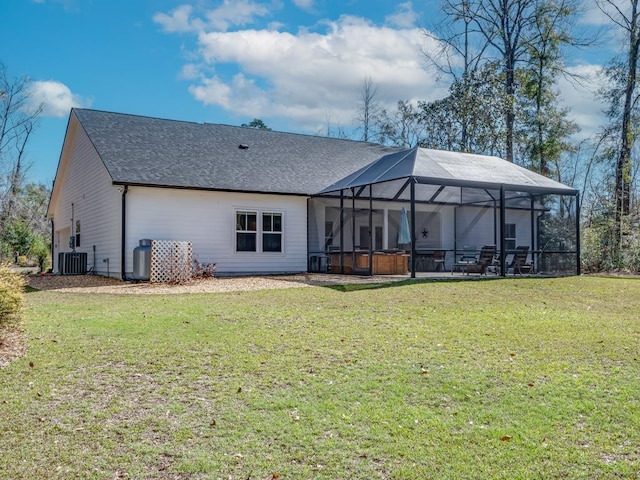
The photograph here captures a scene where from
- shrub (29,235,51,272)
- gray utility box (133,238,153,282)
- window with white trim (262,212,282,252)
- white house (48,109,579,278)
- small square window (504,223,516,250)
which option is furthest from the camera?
shrub (29,235,51,272)

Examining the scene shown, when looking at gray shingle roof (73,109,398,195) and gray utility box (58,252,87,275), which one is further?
A: gray utility box (58,252,87,275)

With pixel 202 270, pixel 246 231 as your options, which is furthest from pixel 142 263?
pixel 246 231

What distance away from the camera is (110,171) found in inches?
591

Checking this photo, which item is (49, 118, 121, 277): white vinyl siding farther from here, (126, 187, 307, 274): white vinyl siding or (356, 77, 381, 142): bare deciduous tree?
(356, 77, 381, 142): bare deciduous tree

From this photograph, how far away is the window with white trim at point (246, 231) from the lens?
17047 millimetres

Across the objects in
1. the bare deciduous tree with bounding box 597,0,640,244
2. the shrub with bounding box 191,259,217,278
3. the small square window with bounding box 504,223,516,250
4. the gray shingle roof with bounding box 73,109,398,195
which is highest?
the bare deciduous tree with bounding box 597,0,640,244

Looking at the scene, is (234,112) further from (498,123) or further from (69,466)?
(69,466)

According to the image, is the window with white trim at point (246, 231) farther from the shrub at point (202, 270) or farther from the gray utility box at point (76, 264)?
the gray utility box at point (76, 264)

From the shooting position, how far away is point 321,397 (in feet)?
15.5

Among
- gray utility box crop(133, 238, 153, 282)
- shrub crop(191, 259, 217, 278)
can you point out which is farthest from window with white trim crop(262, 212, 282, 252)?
gray utility box crop(133, 238, 153, 282)

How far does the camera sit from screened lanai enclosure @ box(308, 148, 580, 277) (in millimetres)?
15203

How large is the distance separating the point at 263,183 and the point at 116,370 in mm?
12502

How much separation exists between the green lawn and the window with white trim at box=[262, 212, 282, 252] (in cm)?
897

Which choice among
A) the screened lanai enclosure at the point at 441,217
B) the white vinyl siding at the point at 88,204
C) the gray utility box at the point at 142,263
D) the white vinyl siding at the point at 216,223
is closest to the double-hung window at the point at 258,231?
the white vinyl siding at the point at 216,223
